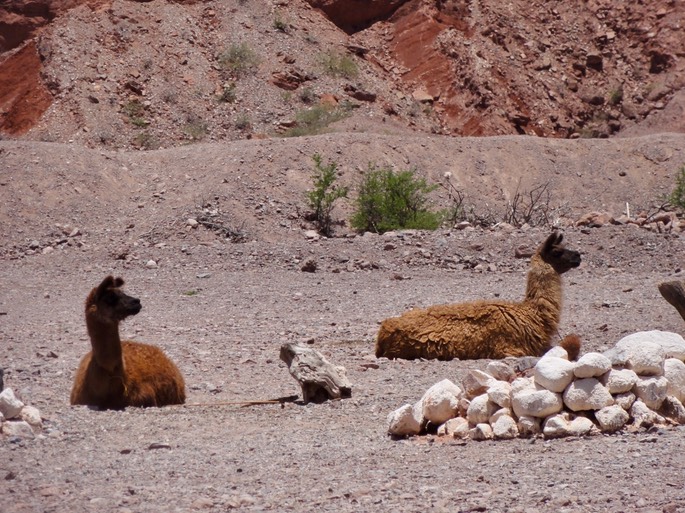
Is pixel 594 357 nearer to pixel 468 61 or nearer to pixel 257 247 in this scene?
pixel 257 247

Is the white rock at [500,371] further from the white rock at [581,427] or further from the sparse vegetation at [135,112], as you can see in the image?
the sparse vegetation at [135,112]

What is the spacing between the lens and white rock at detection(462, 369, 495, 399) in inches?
313

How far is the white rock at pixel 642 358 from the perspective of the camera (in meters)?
7.65

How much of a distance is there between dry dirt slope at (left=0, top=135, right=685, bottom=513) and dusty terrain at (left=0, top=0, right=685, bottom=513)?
4cm

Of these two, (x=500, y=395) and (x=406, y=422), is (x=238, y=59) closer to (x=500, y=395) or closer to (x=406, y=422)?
(x=406, y=422)

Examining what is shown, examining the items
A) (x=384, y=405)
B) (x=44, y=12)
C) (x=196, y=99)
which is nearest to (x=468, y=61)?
(x=196, y=99)

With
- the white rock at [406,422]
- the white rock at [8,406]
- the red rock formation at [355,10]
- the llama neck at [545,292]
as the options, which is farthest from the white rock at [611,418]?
the red rock formation at [355,10]

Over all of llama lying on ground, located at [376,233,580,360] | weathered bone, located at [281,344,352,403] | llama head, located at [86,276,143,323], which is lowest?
llama lying on ground, located at [376,233,580,360]

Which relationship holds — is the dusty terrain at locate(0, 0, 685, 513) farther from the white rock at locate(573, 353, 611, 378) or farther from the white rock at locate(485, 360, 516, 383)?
the white rock at locate(485, 360, 516, 383)

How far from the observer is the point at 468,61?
41.6m

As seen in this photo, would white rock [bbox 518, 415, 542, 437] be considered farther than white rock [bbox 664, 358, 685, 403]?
No

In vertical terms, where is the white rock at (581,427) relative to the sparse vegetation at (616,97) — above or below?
above

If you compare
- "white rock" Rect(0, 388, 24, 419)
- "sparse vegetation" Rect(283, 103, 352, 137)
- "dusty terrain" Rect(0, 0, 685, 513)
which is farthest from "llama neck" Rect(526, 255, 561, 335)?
"sparse vegetation" Rect(283, 103, 352, 137)

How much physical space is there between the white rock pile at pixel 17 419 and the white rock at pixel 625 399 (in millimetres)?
3898
